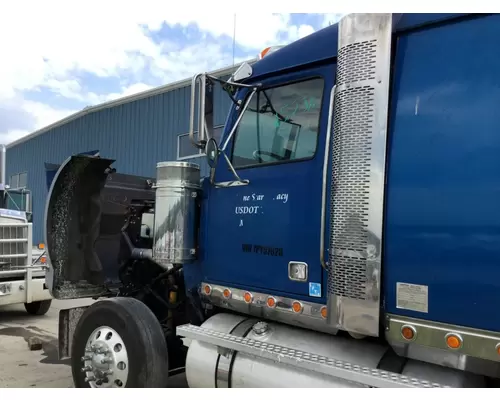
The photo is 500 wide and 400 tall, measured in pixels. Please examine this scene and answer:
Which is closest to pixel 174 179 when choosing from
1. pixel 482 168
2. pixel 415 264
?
pixel 415 264

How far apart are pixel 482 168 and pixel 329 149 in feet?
2.91

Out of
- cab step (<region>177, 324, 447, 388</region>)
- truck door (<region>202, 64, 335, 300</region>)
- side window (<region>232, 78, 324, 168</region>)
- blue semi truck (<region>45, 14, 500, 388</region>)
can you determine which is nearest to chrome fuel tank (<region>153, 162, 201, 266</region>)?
blue semi truck (<region>45, 14, 500, 388</region>)

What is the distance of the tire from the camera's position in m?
8.27

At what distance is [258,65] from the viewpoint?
3402 mm

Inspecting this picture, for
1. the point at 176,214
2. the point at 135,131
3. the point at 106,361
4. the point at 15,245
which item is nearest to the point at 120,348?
the point at 106,361

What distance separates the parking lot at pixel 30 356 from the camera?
4.83 meters

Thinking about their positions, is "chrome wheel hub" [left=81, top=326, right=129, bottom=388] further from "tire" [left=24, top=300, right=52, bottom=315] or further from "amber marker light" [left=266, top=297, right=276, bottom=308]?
"tire" [left=24, top=300, right=52, bottom=315]

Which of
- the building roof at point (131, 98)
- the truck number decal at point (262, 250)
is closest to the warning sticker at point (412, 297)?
the truck number decal at point (262, 250)

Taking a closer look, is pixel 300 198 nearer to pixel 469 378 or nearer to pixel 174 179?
pixel 174 179

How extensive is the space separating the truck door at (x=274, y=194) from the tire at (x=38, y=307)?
5901mm

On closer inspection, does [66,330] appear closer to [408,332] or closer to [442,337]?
[408,332]

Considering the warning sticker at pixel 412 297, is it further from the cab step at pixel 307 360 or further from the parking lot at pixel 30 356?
the parking lot at pixel 30 356

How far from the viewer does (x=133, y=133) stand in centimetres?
1507

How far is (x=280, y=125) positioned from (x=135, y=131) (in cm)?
1248
